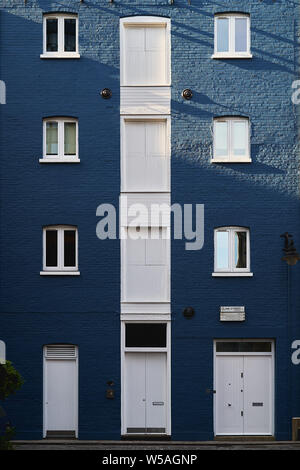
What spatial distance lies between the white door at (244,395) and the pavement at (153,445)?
1.75 ft

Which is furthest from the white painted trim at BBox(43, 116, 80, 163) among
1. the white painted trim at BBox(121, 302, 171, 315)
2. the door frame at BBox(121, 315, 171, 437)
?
the door frame at BBox(121, 315, 171, 437)

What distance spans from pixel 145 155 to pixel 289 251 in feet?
17.2

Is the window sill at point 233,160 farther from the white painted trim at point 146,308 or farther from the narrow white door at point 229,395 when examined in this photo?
the narrow white door at point 229,395

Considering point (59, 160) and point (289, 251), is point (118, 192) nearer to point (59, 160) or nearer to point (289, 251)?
point (59, 160)

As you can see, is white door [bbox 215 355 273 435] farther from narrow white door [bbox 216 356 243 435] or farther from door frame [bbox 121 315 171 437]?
door frame [bbox 121 315 171 437]

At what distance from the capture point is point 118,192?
23531 mm

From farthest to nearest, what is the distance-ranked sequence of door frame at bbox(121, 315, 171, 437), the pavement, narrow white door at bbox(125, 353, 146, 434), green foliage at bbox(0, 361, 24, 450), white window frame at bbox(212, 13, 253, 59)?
white window frame at bbox(212, 13, 253, 59), narrow white door at bbox(125, 353, 146, 434), door frame at bbox(121, 315, 171, 437), the pavement, green foliage at bbox(0, 361, 24, 450)

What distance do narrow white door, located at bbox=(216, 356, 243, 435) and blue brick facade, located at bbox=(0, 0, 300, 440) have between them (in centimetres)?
38

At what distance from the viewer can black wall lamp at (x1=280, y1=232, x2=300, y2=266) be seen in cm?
2189

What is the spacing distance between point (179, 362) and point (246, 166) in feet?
20.3

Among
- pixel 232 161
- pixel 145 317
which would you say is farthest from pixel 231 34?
pixel 145 317

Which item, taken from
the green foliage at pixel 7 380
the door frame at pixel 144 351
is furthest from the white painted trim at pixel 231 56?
the green foliage at pixel 7 380

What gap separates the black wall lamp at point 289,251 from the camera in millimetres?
21891

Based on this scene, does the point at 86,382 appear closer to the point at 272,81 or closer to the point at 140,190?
the point at 140,190
